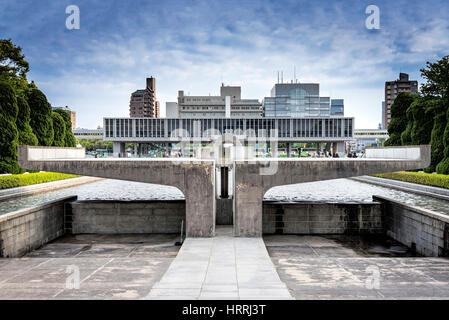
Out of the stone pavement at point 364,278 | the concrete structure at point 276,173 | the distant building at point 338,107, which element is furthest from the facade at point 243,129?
the distant building at point 338,107

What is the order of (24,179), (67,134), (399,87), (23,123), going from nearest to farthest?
1. (24,179)
2. (23,123)
3. (67,134)
4. (399,87)

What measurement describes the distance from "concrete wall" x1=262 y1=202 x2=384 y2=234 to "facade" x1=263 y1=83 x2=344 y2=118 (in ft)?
381

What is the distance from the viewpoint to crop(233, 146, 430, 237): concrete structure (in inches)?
614

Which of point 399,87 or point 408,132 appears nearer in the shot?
point 408,132

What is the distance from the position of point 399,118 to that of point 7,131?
137 feet

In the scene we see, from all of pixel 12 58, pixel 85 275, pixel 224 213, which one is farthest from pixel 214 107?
pixel 85 275

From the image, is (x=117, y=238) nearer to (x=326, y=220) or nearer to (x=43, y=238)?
(x=43, y=238)

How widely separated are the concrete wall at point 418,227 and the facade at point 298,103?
115958 mm

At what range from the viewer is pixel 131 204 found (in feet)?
66.8

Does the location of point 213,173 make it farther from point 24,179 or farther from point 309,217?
point 24,179

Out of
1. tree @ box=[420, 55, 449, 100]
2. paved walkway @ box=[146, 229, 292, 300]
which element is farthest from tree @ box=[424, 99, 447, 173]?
paved walkway @ box=[146, 229, 292, 300]

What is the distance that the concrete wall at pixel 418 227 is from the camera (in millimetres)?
14789

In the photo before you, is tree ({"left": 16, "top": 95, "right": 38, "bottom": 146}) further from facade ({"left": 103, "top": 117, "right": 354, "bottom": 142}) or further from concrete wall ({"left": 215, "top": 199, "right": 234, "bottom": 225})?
facade ({"left": 103, "top": 117, "right": 354, "bottom": 142})

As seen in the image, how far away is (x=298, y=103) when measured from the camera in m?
135
